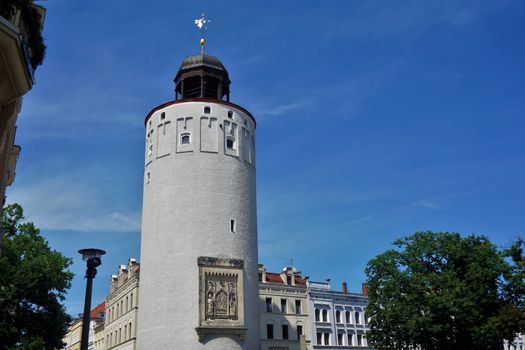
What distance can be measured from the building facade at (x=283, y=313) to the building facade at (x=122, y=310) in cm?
1238

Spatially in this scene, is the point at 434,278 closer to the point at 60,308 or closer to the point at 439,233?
the point at 439,233

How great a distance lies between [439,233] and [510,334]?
904 cm

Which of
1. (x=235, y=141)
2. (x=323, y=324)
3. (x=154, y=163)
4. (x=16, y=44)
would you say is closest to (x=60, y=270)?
(x=154, y=163)

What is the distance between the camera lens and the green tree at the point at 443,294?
35.8 meters

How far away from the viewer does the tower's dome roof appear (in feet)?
136

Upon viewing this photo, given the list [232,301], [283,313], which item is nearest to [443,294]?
[232,301]

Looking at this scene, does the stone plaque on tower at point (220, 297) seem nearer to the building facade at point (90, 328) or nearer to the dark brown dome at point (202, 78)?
the dark brown dome at point (202, 78)

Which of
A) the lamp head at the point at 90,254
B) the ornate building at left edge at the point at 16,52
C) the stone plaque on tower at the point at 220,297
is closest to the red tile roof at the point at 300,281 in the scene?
the stone plaque on tower at the point at 220,297

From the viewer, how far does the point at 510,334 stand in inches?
1307

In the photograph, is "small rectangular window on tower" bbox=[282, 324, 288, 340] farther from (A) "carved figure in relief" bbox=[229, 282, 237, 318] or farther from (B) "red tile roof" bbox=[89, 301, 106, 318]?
(B) "red tile roof" bbox=[89, 301, 106, 318]

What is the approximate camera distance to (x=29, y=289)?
3127 centimetres

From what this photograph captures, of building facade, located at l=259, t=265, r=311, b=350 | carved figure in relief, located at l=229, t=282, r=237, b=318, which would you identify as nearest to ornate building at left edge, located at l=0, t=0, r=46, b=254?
carved figure in relief, located at l=229, t=282, r=237, b=318

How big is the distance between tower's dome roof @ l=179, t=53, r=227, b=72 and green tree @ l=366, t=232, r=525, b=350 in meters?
19.9

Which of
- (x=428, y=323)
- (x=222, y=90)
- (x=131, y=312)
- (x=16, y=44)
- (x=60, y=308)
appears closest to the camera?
(x=16, y=44)
